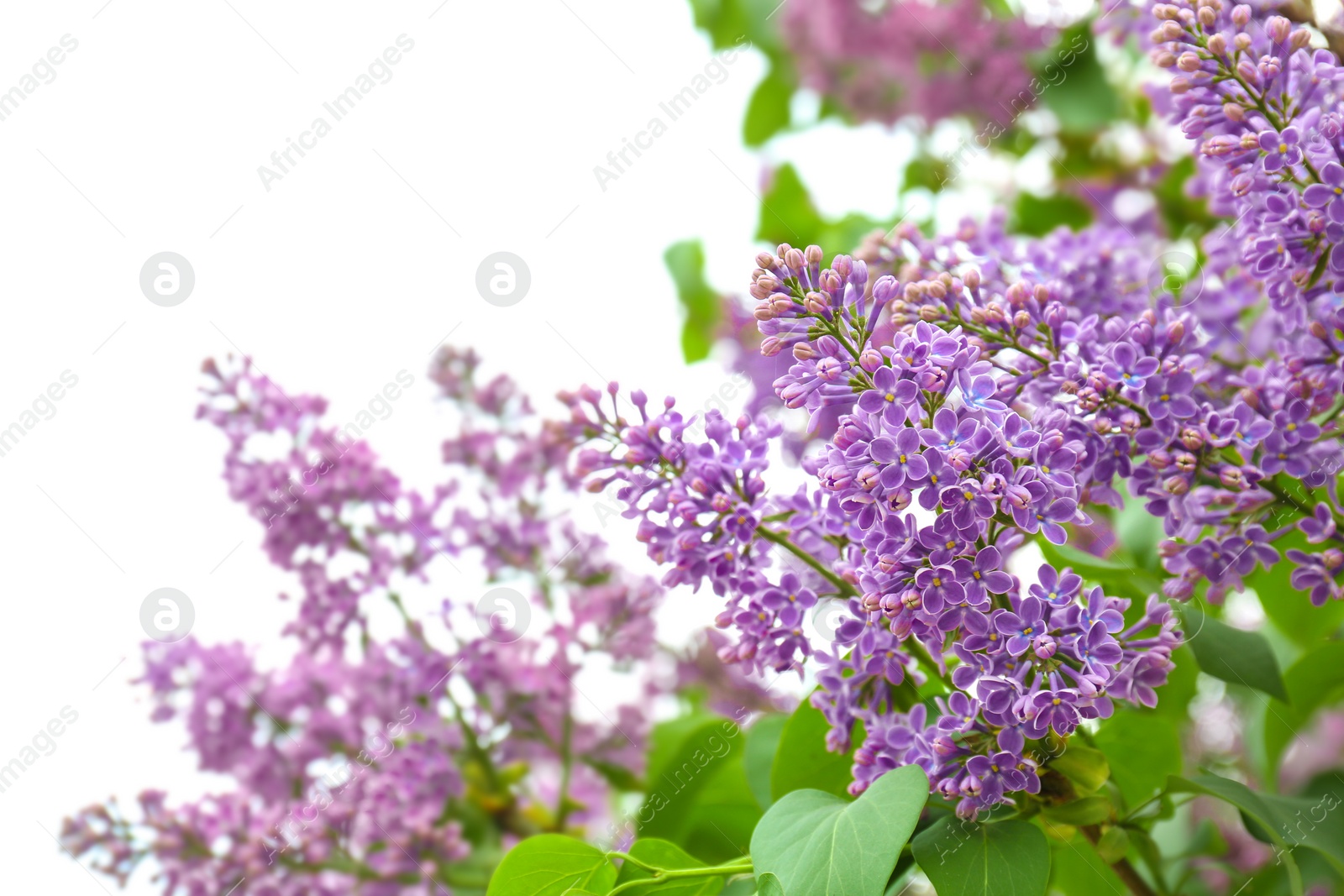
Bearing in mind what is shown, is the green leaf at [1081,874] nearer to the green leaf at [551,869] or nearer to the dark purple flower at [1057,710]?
the dark purple flower at [1057,710]

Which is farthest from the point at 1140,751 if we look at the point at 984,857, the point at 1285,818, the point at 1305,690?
the point at 984,857

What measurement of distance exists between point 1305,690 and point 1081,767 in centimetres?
58

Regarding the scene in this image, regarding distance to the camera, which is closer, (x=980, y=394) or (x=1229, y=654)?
(x=980, y=394)

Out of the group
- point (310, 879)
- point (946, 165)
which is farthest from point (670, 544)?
point (946, 165)

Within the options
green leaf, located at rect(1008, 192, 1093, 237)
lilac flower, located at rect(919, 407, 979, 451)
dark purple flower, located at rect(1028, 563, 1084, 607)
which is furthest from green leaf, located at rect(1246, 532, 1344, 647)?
green leaf, located at rect(1008, 192, 1093, 237)

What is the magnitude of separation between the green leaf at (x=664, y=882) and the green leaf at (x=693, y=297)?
158cm

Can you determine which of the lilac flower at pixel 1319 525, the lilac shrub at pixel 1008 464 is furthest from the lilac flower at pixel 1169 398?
the lilac flower at pixel 1319 525

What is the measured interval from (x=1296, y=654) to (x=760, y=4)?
1782 mm

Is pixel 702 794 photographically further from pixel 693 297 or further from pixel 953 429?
pixel 693 297

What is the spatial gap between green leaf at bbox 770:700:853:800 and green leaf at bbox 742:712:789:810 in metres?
0.11

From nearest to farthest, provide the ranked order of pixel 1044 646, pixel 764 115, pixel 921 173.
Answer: pixel 1044 646, pixel 921 173, pixel 764 115

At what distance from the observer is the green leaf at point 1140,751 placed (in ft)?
3.74

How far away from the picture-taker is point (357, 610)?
5.12 ft

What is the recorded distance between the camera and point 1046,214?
211 centimetres
